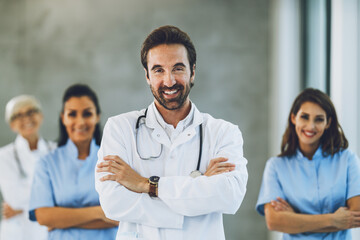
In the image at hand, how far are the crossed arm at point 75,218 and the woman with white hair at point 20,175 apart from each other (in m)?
1.03

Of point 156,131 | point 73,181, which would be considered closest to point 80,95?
point 73,181

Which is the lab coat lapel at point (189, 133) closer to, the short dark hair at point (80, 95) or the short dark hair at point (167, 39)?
the short dark hair at point (167, 39)

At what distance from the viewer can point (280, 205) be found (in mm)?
2447

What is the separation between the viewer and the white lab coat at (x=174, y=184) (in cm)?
179

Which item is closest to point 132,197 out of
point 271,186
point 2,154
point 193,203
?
point 193,203

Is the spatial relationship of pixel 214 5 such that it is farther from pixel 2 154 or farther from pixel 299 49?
pixel 2 154

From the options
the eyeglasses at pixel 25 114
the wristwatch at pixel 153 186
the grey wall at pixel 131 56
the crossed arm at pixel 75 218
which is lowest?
the crossed arm at pixel 75 218

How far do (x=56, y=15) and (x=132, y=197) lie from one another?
328cm

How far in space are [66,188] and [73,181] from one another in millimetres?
55

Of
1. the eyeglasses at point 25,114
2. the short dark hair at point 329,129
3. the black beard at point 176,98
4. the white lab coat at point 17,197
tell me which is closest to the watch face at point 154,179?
the black beard at point 176,98

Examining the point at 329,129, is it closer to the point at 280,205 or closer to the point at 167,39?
the point at 280,205

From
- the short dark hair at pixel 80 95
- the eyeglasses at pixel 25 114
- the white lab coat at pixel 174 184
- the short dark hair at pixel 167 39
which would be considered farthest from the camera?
the eyeglasses at pixel 25 114

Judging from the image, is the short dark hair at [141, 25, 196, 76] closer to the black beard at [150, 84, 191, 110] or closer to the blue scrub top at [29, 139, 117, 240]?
the black beard at [150, 84, 191, 110]

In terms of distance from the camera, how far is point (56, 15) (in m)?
4.61
